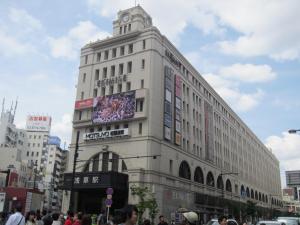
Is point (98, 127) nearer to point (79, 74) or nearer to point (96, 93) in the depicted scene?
point (96, 93)

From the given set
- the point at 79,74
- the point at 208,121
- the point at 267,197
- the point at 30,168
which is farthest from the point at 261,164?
the point at 79,74

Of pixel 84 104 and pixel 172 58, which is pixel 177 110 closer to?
pixel 172 58

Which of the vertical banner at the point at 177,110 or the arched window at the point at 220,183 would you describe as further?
the arched window at the point at 220,183

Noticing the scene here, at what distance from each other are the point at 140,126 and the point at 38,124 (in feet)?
239

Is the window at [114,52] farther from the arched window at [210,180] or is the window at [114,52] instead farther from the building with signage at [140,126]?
the arched window at [210,180]

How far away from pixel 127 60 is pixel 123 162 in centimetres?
1407

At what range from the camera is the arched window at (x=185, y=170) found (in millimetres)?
50062

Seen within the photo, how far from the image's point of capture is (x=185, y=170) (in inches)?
2019

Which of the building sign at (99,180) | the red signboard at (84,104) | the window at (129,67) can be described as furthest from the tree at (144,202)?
the window at (129,67)

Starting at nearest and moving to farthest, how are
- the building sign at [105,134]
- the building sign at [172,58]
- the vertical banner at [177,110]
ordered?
the building sign at [105,134] < the vertical banner at [177,110] < the building sign at [172,58]

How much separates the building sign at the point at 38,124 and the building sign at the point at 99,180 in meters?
68.5

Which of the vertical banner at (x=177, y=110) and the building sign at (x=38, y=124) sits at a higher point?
the building sign at (x=38, y=124)

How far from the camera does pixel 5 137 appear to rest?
87.9m

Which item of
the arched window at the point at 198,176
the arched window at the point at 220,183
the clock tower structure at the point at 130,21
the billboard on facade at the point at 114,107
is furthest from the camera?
the arched window at the point at 220,183
